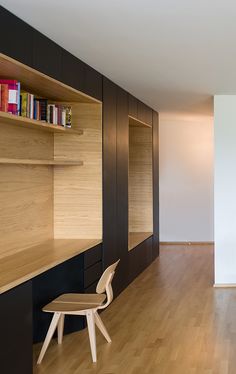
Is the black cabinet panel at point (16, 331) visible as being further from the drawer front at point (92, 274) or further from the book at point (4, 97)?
the drawer front at point (92, 274)

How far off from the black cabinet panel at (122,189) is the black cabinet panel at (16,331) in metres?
2.56

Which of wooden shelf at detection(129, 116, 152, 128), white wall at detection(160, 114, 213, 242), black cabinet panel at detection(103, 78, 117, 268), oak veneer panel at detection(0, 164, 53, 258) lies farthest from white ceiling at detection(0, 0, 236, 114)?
white wall at detection(160, 114, 213, 242)

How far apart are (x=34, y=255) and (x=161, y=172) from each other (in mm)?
6356

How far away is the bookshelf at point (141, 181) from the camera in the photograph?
316 inches

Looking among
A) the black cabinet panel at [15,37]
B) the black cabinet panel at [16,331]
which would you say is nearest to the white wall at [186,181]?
Result: the black cabinet panel at [15,37]

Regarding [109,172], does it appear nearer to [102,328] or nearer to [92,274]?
[92,274]

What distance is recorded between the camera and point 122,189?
6.04 m

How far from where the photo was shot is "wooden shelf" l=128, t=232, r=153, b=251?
671 cm

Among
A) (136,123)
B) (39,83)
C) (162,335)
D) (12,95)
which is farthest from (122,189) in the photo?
(12,95)

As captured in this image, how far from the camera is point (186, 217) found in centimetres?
1002

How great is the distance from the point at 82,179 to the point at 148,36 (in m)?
1.81

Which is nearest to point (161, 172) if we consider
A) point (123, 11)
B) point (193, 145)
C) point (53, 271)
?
point (193, 145)

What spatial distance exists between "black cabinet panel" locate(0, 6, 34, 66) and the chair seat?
1.88 meters

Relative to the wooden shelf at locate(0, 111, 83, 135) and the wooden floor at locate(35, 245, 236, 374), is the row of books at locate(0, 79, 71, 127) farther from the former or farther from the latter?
the wooden floor at locate(35, 245, 236, 374)
